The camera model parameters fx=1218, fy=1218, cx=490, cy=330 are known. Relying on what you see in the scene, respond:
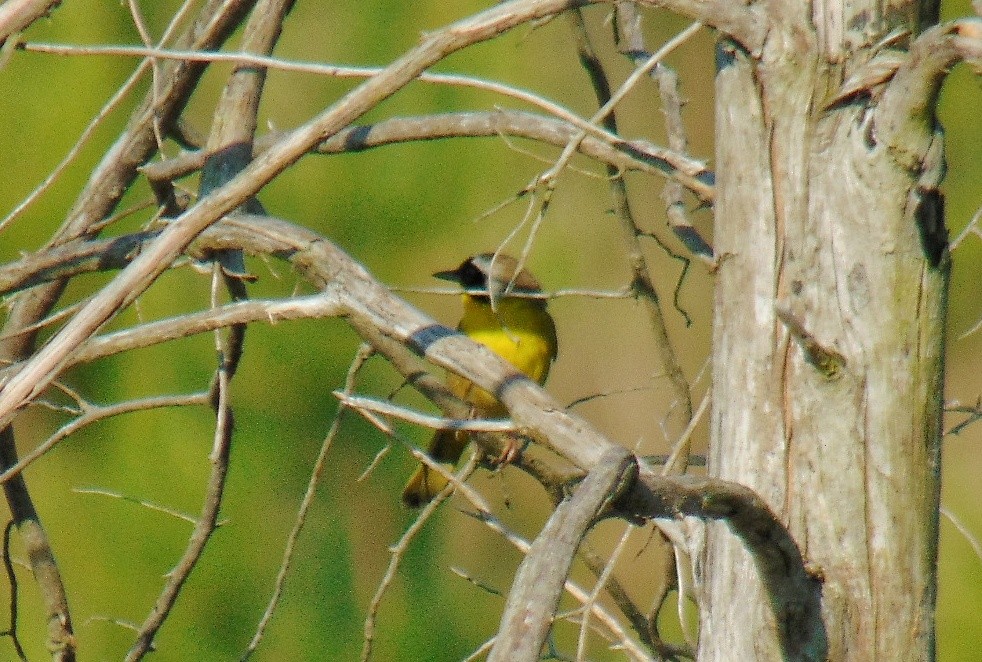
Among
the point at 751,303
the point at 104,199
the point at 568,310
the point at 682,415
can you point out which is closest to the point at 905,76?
the point at 751,303

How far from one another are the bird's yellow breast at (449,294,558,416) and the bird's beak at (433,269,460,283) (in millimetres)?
84

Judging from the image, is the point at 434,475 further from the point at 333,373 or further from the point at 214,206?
the point at 214,206

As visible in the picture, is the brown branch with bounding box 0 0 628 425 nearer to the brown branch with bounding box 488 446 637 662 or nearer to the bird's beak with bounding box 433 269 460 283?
the brown branch with bounding box 488 446 637 662

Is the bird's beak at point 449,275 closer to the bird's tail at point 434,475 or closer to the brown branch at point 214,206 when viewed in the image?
the bird's tail at point 434,475

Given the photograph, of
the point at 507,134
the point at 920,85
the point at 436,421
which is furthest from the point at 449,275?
the point at 920,85

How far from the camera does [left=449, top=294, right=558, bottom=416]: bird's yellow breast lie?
395 cm

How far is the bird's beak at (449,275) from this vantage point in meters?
3.96

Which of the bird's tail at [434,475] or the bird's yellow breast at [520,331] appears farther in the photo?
the bird's yellow breast at [520,331]

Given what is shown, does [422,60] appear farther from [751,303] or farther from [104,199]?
[104,199]

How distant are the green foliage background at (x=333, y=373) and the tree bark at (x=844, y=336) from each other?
2275 mm

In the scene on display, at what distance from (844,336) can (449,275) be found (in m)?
2.79

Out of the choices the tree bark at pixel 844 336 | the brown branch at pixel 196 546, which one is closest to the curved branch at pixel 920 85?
the tree bark at pixel 844 336

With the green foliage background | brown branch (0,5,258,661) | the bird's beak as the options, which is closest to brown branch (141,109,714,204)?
brown branch (0,5,258,661)

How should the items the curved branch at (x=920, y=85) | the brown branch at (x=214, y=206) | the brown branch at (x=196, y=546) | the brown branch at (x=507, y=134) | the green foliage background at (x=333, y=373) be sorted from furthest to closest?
the green foliage background at (x=333, y=373)
the brown branch at (x=196, y=546)
the brown branch at (x=507, y=134)
the brown branch at (x=214, y=206)
the curved branch at (x=920, y=85)
